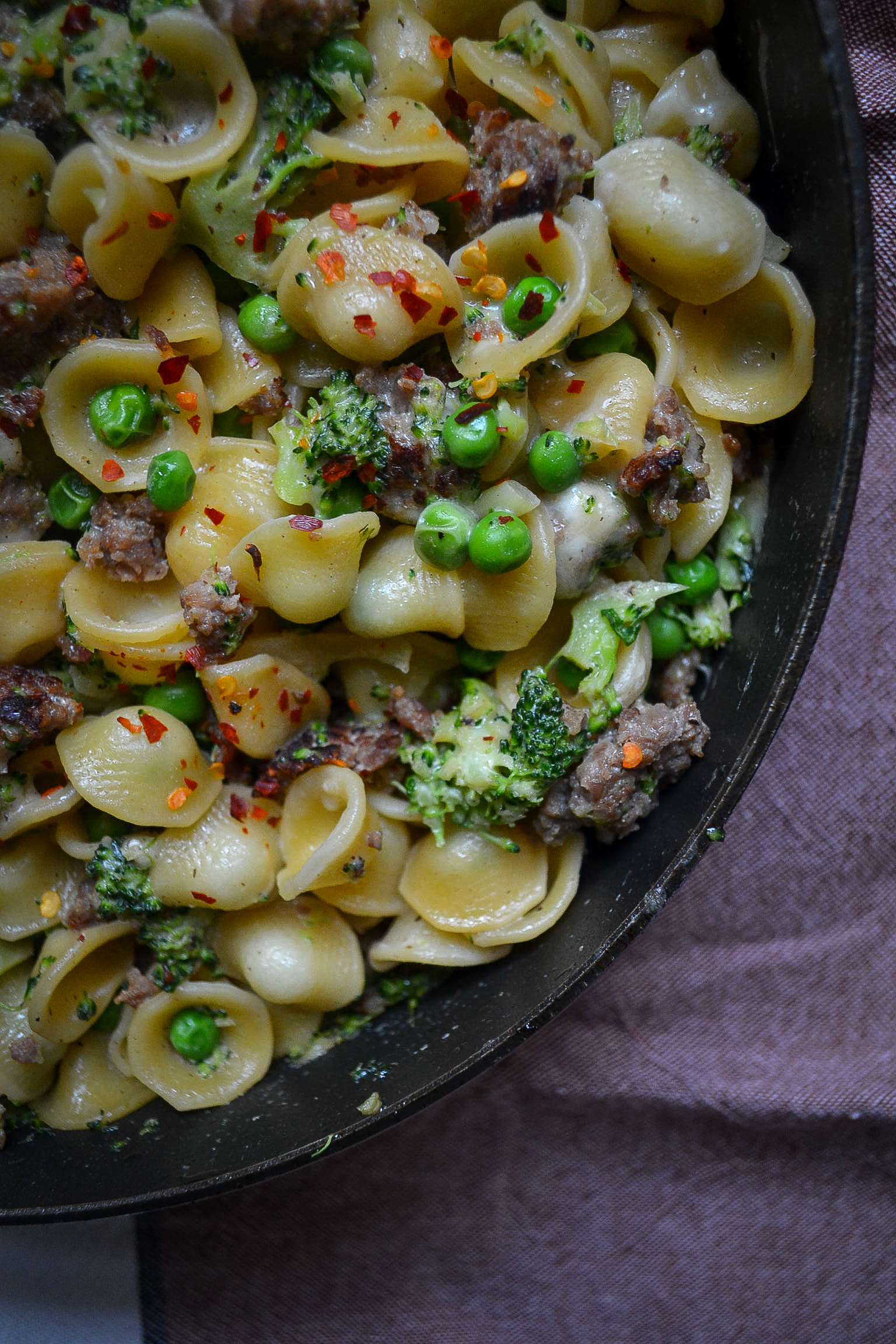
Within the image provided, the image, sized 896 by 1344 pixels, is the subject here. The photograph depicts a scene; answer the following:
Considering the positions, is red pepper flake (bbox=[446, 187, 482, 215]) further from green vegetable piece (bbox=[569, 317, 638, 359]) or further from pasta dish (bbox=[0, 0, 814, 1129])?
green vegetable piece (bbox=[569, 317, 638, 359])

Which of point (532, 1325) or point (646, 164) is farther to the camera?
point (532, 1325)

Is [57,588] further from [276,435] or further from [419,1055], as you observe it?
[419,1055]

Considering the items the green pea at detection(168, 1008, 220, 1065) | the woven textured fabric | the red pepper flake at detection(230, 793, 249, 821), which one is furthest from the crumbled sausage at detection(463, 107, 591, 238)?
the green pea at detection(168, 1008, 220, 1065)

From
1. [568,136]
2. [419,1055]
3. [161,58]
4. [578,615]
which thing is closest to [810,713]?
[578,615]

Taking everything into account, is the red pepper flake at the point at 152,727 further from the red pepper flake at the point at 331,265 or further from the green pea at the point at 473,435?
the red pepper flake at the point at 331,265

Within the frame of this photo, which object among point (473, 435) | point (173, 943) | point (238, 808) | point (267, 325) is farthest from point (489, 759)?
point (267, 325)

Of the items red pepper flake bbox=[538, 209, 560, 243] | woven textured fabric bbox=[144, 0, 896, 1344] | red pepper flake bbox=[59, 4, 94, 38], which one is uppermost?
red pepper flake bbox=[59, 4, 94, 38]
